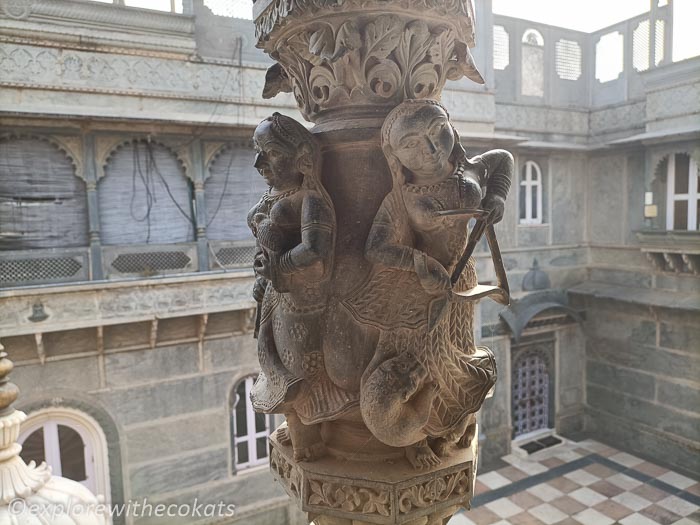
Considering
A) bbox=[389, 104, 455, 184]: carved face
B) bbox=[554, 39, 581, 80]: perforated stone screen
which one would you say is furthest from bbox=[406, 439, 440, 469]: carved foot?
bbox=[554, 39, 581, 80]: perforated stone screen

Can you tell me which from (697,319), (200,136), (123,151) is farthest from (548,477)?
(123,151)

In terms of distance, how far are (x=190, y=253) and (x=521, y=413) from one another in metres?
8.06

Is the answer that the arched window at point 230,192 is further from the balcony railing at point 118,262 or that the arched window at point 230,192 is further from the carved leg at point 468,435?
the carved leg at point 468,435

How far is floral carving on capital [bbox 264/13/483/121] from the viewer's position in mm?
1889

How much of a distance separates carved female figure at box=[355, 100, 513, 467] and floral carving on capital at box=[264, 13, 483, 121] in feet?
0.68

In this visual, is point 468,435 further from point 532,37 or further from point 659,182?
point 532,37

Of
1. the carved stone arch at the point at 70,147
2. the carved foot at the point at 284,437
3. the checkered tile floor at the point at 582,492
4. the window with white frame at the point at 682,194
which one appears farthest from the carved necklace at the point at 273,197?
the window with white frame at the point at 682,194

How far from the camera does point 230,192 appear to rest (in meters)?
8.07

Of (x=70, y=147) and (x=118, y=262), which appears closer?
(x=70, y=147)

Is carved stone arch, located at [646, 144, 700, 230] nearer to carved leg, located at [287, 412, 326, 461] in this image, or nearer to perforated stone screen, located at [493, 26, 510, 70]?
perforated stone screen, located at [493, 26, 510, 70]

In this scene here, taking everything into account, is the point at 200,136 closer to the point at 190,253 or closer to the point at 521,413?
the point at 190,253

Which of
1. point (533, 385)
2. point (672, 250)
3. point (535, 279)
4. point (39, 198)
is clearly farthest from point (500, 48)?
point (39, 198)

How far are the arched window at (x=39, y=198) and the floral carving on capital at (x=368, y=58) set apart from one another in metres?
6.13

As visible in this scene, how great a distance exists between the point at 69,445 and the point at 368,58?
740cm
